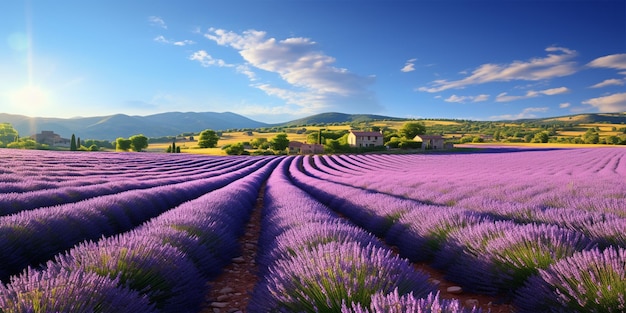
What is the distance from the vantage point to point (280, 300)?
5.92 feet

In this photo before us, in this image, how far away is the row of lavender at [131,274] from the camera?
4.78ft

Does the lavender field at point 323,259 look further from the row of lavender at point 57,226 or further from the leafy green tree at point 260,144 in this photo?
the leafy green tree at point 260,144

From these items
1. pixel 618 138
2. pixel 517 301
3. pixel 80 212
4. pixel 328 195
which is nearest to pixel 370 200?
pixel 328 195

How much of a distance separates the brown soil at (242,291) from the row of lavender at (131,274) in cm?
15

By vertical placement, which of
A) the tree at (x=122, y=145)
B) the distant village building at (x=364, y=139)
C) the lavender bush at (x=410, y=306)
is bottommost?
the tree at (x=122, y=145)

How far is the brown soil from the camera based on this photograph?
250 cm

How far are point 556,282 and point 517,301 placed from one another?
335 millimetres

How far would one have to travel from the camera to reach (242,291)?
10.5ft

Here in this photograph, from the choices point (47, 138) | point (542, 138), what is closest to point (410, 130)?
point (542, 138)

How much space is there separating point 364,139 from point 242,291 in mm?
70121

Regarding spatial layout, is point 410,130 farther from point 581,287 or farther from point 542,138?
point 581,287

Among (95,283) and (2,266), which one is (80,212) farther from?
(95,283)

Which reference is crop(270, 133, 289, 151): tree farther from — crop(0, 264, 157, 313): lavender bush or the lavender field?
crop(0, 264, 157, 313): lavender bush

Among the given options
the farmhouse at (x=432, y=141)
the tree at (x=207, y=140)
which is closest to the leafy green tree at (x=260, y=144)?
the tree at (x=207, y=140)
